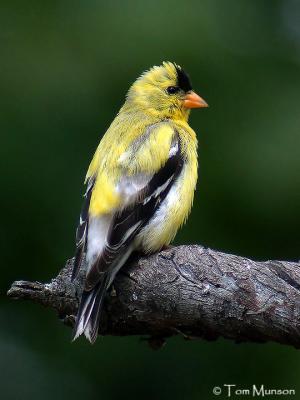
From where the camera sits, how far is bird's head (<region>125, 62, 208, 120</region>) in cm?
619

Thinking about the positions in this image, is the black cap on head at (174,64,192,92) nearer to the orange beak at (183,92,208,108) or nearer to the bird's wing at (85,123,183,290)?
the orange beak at (183,92,208,108)

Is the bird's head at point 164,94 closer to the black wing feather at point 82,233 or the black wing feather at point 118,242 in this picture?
the black wing feather at point 118,242

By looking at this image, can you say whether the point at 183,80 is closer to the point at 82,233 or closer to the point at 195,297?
the point at 82,233

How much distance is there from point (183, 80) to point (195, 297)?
1.89m

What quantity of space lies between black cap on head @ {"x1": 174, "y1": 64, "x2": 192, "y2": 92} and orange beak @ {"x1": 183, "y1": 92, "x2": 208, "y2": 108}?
0.05 metres

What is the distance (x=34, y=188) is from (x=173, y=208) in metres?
0.91

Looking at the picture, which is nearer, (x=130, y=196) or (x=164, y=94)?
(x=130, y=196)

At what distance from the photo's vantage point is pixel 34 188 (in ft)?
19.2

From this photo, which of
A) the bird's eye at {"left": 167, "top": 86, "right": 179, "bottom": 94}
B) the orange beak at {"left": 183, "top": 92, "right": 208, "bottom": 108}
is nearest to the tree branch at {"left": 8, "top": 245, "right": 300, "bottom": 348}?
the orange beak at {"left": 183, "top": 92, "right": 208, "bottom": 108}

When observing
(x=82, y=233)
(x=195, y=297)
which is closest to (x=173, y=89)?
(x=82, y=233)

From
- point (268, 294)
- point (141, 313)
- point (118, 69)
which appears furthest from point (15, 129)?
point (268, 294)

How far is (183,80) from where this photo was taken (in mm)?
6250
